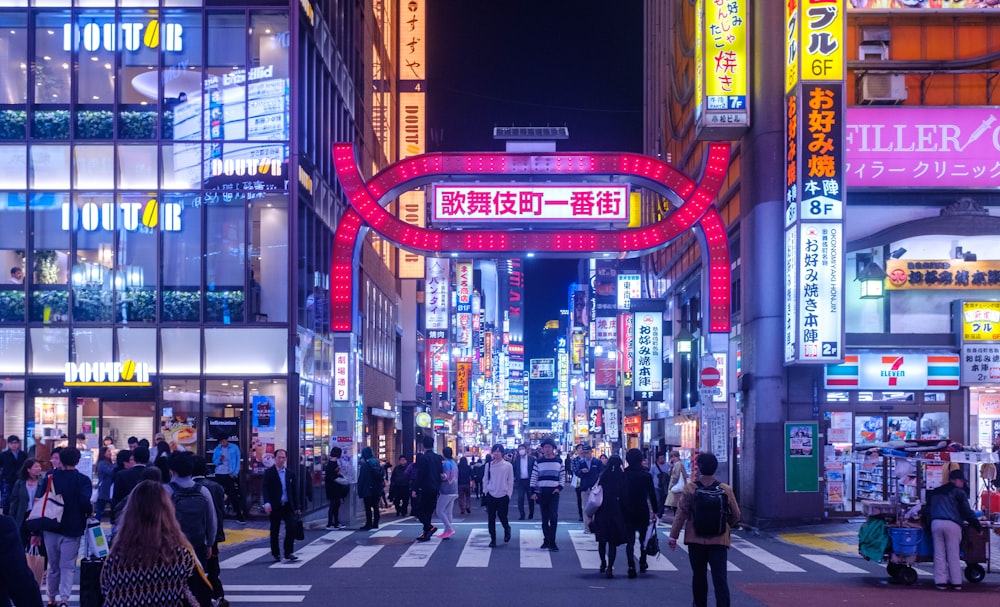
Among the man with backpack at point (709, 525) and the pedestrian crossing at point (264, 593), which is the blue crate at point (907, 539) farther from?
the pedestrian crossing at point (264, 593)

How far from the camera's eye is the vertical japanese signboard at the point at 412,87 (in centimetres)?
5334

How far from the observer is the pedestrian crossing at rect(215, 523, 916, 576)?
57.4 feet

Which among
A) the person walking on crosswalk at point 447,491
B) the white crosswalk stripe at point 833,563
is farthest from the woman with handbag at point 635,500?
the person walking on crosswalk at point 447,491

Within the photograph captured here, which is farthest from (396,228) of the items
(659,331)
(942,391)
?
(659,331)

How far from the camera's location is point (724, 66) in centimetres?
2705

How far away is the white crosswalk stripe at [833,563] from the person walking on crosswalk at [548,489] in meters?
4.26

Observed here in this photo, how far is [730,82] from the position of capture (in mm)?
27031

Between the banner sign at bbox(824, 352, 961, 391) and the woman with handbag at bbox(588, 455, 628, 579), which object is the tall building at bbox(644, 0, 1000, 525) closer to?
the banner sign at bbox(824, 352, 961, 391)

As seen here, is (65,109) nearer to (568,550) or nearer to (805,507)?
(568,550)

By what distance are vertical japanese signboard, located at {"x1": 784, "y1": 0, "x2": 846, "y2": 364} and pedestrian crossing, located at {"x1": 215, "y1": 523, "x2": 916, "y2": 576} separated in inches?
196

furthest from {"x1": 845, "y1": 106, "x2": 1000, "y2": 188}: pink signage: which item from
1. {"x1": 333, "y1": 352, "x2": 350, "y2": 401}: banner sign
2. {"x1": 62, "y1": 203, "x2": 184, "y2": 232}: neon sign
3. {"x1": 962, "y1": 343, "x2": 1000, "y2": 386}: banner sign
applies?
{"x1": 62, "y1": 203, "x2": 184, "y2": 232}: neon sign

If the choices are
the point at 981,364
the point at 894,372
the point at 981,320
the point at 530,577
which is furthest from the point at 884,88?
the point at 530,577

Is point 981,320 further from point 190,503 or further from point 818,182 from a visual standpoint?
point 190,503

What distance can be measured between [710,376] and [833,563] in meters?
6.96
